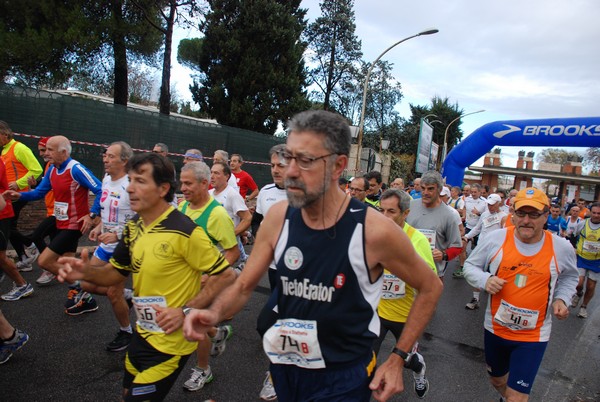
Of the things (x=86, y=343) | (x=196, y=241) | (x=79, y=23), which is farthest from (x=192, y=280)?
(x=79, y=23)

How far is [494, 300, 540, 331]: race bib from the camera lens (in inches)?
118

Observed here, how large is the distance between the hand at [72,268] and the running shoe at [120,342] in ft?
6.54

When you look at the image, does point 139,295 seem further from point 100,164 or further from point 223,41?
point 223,41

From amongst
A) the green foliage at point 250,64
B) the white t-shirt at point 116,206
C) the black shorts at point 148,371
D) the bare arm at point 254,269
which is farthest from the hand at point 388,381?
the green foliage at point 250,64

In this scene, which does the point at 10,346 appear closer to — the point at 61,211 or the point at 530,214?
the point at 61,211

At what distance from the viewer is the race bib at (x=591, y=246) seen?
7043 millimetres

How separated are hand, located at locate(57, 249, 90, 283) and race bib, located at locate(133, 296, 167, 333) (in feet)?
1.20

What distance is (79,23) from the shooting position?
451 inches

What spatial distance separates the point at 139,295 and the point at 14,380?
5.91 ft

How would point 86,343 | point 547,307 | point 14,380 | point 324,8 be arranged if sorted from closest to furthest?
point 547,307, point 14,380, point 86,343, point 324,8

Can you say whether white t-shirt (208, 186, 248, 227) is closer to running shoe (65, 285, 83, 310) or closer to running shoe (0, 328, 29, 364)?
running shoe (65, 285, 83, 310)

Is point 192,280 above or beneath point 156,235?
beneath

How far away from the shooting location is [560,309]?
2990mm

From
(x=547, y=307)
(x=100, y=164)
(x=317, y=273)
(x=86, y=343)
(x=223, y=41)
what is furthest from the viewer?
(x=223, y=41)
